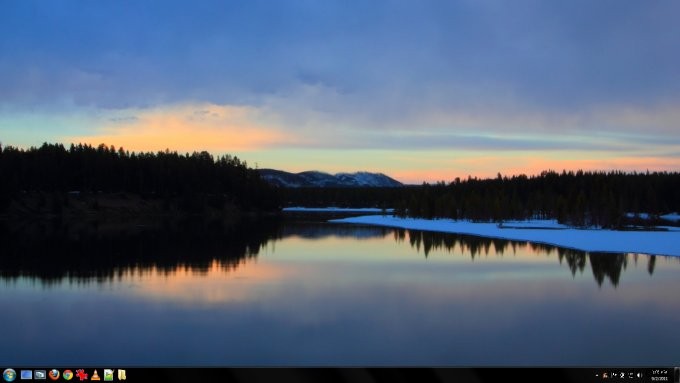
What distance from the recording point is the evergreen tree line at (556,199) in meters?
82.9

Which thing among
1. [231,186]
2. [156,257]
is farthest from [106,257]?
[231,186]

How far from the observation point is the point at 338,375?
8.65 meters

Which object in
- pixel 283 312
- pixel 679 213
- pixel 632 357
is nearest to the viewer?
pixel 632 357

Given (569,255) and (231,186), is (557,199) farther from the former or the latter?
(231,186)

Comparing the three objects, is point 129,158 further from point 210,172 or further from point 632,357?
point 632,357

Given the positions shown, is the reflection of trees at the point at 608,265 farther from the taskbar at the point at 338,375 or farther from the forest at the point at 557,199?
the forest at the point at 557,199

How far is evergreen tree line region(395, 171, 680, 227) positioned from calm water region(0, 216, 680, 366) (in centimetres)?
4657

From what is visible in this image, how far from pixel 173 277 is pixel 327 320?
12.0 m

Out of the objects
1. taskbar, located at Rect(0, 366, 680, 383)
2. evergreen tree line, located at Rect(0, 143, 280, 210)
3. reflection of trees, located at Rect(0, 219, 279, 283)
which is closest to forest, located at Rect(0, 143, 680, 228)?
evergreen tree line, located at Rect(0, 143, 280, 210)

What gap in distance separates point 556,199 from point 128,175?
307 feet

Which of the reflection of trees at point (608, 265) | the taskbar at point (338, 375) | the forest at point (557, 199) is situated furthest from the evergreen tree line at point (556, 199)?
the taskbar at point (338, 375)

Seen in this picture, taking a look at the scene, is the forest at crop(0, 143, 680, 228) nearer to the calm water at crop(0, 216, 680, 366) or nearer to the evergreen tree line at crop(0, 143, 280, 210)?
the evergreen tree line at crop(0, 143, 280, 210)

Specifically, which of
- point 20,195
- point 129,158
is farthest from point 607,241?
point 129,158

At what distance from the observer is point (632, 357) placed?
13719 mm
